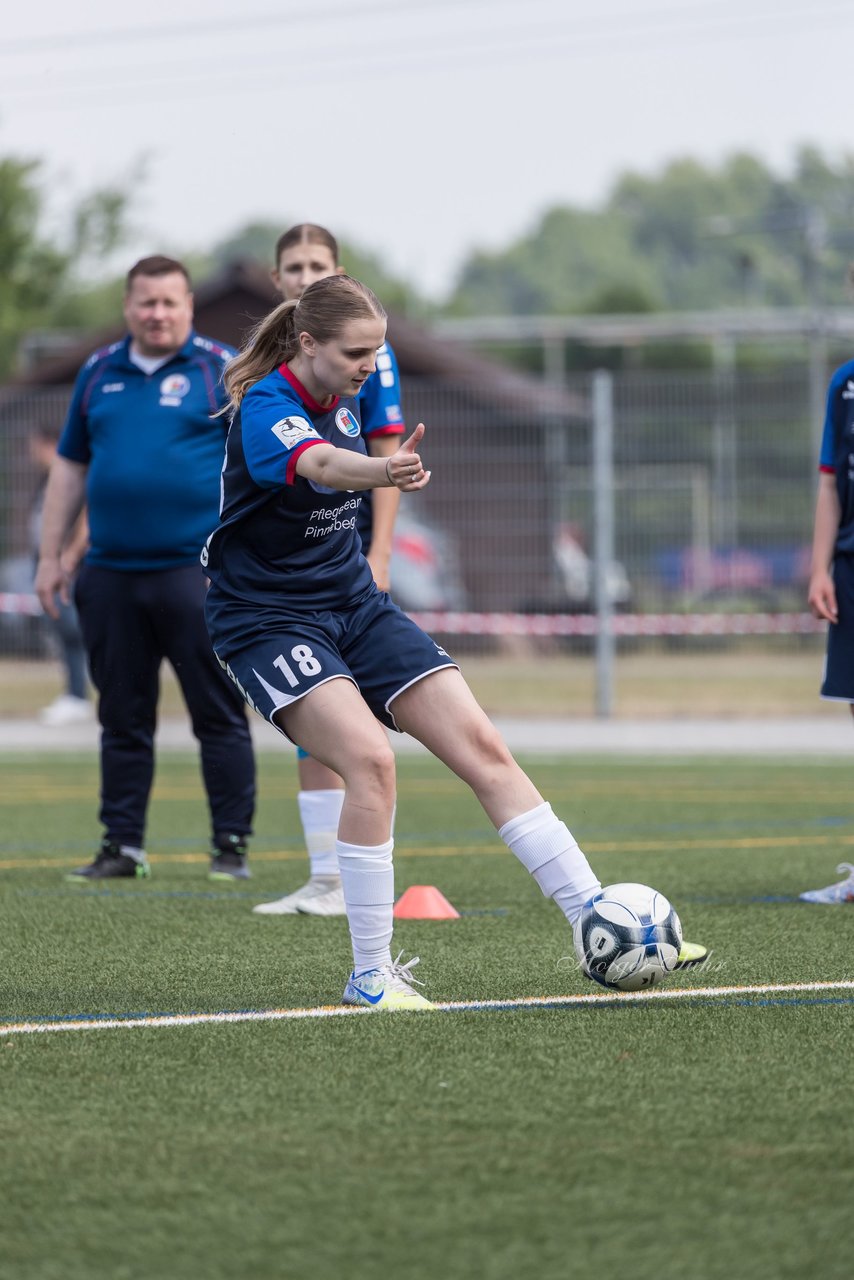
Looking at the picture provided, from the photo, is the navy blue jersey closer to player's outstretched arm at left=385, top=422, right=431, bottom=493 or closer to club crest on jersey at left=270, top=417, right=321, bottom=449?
club crest on jersey at left=270, top=417, right=321, bottom=449

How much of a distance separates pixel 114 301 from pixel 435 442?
24.2 metres

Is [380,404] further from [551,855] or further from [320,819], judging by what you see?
[551,855]

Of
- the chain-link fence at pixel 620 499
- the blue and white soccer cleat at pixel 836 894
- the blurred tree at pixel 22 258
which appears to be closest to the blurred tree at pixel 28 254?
the blurred tree at pixel 22 258

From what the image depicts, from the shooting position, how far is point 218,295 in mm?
32469

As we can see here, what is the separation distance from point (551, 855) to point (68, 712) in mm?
11547

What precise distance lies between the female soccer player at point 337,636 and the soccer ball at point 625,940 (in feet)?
0.42

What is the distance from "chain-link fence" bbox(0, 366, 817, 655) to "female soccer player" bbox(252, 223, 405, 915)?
10290 millimetres

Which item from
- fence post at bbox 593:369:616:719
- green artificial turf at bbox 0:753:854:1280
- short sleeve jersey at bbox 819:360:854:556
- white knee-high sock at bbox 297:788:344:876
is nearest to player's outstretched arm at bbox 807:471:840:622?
short sleeve jersey at bbox 819:360:854:556

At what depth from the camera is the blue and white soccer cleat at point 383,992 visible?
4.38m

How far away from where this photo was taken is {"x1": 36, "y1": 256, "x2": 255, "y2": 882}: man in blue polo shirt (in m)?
6.79

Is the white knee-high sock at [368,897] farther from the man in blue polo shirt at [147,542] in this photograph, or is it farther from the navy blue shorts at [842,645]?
the man in blue polo shirt at [147,542]

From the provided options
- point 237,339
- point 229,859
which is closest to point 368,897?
point 229,859

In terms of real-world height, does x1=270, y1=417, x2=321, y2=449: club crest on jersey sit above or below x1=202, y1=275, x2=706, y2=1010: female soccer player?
above

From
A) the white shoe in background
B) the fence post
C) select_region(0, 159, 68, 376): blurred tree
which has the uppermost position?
select_region(0, 159, 68, 376): blurred tree
